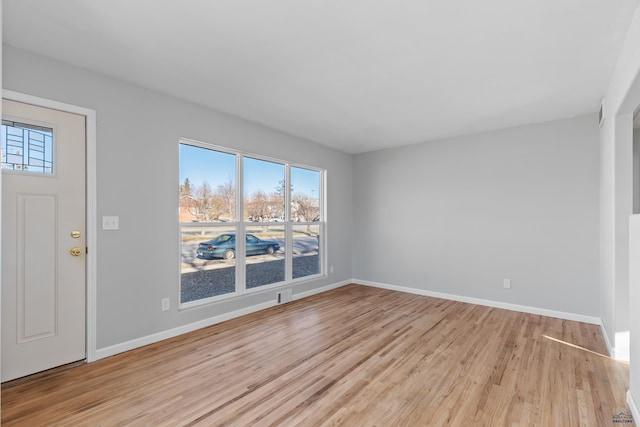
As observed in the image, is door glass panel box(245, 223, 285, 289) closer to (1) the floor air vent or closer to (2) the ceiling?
(1) the floor air vent

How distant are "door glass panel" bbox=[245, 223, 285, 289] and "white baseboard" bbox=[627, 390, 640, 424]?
12.2ft

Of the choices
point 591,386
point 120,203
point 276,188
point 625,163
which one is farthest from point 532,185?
point 120,203

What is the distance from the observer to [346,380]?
244cm

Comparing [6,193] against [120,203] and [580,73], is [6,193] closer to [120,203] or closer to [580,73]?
[120,203]

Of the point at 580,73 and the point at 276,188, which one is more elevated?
the point at 580,73

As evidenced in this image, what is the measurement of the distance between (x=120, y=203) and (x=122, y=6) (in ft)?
5.61

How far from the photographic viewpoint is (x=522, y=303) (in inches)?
167

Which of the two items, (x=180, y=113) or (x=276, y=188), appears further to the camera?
(x=276, y=188)

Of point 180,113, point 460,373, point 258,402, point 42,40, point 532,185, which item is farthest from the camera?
point 532,185

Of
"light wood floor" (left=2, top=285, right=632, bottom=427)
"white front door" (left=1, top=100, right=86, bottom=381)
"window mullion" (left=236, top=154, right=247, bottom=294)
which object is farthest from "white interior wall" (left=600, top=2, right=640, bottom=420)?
"white front door" (left=1, top=100, right=86, bottom=381)

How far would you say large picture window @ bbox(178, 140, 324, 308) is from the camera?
3600 mm

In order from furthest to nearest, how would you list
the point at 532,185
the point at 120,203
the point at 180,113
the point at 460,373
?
the point at 532,185
the point at 180,113
the point at 120,203
the point at 460,373

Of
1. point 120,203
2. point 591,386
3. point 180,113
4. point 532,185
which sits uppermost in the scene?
point 180,113

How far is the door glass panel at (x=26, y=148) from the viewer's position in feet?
7.85
